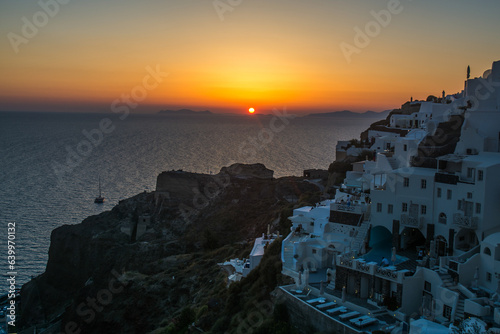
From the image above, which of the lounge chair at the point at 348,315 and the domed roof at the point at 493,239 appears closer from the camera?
the lounge chair at the point at 348,315

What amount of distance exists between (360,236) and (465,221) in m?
5.31

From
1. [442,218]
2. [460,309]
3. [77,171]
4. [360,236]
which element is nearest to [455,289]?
[460,309]

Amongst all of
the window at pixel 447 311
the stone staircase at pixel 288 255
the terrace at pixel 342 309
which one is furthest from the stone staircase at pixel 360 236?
the window at pixel 447 311

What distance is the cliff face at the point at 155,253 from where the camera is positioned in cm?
3597

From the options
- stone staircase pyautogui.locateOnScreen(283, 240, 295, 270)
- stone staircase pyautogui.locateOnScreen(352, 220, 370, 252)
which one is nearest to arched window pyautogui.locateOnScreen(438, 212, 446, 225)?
stone staircase pyautogui.locateOnScreen(352, 220, 370, 252)

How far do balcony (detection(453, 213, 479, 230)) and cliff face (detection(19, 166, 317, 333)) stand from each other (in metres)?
14.0

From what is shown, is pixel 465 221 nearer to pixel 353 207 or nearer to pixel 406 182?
pixel 406 182

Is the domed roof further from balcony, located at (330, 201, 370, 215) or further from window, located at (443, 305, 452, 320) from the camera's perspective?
balcony, located at (330, 201, 370, 215)

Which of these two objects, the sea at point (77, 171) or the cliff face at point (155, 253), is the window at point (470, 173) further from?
the sea at point (77, 171)

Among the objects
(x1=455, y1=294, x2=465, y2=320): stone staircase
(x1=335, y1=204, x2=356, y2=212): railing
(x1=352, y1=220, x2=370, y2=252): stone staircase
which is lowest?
(x1=455, y1=294, x2=465, y2=320): stone staircase

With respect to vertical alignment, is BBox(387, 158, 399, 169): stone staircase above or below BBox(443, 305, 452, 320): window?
above

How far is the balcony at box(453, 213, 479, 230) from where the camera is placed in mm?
20297

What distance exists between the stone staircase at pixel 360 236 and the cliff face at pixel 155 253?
29.8 ft

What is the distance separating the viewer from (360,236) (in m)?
24.3
